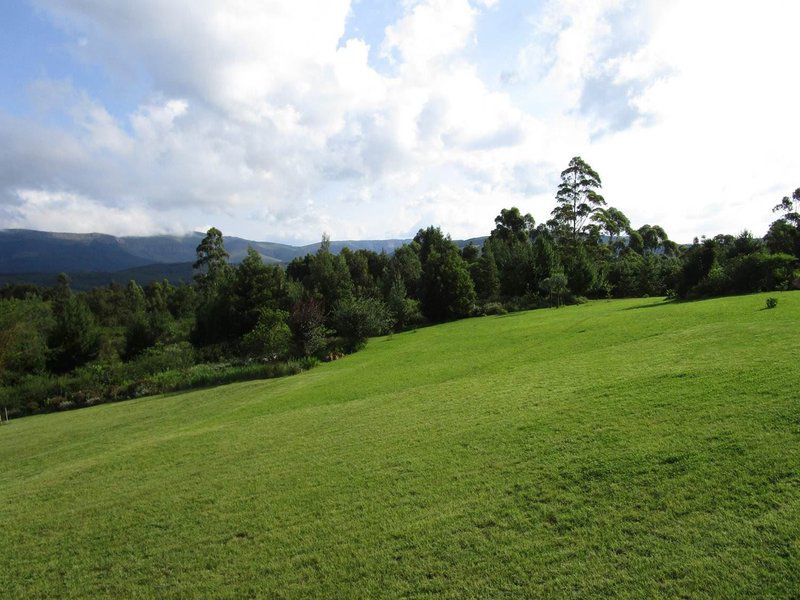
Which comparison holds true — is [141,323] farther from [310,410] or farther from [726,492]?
[726,492]

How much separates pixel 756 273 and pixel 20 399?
115 ft

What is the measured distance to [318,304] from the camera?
2883 centimetres

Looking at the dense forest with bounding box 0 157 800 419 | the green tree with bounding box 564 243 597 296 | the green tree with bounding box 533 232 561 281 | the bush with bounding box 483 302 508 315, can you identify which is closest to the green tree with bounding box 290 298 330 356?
the dense forest with bounding box 0 157 800 419

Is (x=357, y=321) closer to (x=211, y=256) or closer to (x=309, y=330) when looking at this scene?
(x=309, y=330)

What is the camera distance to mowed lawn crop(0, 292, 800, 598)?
12.5 feet

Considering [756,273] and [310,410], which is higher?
[756,273]

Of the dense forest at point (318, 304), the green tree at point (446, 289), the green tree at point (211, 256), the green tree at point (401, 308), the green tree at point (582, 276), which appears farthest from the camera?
the green tree at point (211, 256)

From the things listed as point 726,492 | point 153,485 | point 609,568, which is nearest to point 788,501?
point 726,492

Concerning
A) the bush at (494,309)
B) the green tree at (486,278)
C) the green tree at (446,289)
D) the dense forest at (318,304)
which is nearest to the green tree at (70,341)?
the dense forest at (318,304)

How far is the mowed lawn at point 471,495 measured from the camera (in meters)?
3.82

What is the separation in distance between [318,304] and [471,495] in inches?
965

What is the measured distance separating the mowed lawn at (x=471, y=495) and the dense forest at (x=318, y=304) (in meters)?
12.8

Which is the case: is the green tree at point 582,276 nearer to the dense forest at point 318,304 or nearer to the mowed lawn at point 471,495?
the dense forest at point 318,304

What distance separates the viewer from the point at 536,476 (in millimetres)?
5305
